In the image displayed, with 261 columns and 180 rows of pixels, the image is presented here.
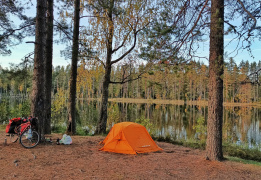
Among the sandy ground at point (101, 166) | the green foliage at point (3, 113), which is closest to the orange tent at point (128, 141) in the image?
the sandy ground at point (101, 166)

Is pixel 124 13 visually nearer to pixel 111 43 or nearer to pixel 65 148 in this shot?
pixel 111 43

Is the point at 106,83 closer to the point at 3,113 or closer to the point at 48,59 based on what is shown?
the point at 48,59

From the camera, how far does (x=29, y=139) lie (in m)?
6.28

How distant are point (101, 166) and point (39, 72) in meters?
3.81

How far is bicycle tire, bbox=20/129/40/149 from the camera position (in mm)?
6199

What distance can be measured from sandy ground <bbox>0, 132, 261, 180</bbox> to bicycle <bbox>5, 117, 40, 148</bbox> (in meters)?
0.22

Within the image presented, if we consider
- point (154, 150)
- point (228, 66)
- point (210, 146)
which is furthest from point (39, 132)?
point (228, 66)

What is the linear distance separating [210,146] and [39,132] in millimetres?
5296

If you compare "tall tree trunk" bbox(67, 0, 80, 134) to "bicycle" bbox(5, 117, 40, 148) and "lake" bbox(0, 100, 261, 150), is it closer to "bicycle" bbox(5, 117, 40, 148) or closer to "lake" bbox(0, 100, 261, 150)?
"lake" bbox(0, 100, 261, 150)

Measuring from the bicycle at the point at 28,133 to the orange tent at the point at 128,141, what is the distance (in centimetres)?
218

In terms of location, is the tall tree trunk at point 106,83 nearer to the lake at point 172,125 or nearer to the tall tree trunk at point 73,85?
the lake at point 172,125

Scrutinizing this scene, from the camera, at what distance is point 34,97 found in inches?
264

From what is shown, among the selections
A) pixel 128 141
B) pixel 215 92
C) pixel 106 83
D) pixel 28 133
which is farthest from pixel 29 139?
pixel 215 92

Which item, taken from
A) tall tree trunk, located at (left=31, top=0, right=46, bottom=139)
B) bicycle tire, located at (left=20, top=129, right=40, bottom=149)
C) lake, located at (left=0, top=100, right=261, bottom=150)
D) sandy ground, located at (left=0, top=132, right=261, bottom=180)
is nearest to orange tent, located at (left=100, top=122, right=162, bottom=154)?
sandy ground, located at (left=0, top=132, right=261, bottom=180)
